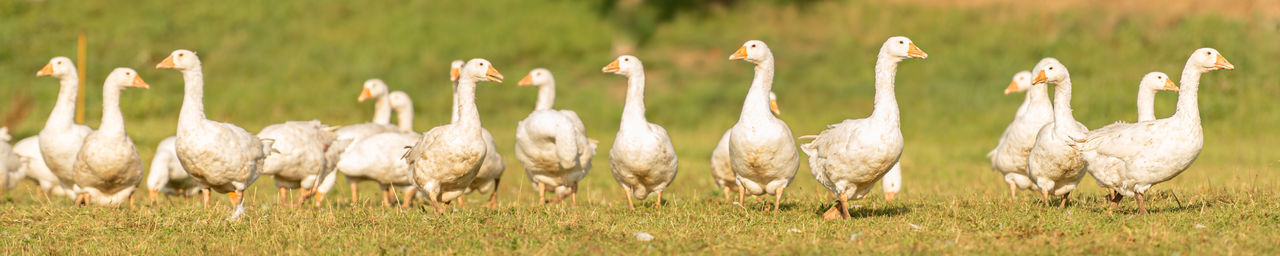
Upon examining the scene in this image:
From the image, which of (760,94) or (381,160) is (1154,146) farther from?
(381,160)

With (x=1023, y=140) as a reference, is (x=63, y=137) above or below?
below

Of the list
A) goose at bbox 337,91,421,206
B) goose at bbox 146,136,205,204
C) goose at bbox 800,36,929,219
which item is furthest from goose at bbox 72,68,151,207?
goose at bbox 800,36,929,219

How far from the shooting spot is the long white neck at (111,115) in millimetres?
12977

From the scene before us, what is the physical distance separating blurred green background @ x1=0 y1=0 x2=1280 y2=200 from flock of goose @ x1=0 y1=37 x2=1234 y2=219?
726cm

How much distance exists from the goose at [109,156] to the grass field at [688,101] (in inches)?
24.0

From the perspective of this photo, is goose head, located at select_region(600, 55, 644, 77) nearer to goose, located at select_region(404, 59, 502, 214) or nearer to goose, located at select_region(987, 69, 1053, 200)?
goose, located at select_region(404, 59, 502, 214)

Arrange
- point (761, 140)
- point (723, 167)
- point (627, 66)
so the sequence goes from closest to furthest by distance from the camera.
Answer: point (761, 140) → point (627, 66) → point (723, 167)

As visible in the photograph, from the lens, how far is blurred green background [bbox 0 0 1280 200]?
2606 cm

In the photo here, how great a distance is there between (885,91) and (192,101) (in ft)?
21.9

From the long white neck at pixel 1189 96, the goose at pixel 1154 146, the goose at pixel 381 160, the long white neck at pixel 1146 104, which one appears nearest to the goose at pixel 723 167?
the goose at pixel 381 160

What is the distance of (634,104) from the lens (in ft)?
40.2

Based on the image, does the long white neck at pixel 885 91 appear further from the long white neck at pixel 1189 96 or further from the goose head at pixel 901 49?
the long white neck at pixel 1189 96

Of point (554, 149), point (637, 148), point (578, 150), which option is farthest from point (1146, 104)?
point (554, 149)

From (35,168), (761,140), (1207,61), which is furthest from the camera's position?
(35,168)
